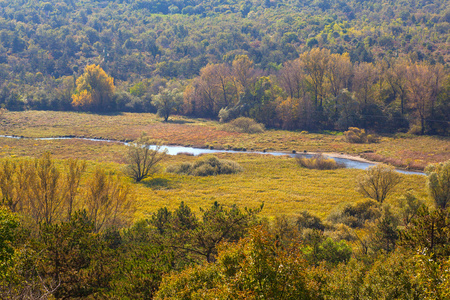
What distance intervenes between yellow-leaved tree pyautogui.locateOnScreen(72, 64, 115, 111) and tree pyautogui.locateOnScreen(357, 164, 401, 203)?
8760 cm

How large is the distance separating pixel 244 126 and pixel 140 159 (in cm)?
4148

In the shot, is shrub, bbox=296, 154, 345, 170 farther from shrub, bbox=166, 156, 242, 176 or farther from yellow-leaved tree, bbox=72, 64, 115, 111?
yellow-leaved tree, bbox=72, 64, 115, 111

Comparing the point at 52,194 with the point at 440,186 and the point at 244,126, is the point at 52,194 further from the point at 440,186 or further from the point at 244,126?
the point at 244,126

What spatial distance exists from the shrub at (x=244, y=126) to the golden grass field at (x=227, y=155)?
2702 mm

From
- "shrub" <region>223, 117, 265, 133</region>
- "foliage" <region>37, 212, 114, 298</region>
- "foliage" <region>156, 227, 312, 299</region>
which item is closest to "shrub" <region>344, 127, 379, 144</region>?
"shrub" <region>223, 117, 265, 133</region>

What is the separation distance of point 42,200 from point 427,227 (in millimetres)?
19369

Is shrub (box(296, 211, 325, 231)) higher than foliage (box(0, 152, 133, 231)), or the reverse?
foliage (box(0, 152, 133, 231))

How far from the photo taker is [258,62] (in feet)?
429

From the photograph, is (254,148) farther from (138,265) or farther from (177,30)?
(177,30)

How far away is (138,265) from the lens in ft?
38.5

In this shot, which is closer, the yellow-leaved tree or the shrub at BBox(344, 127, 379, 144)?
the shrub at BBox(344, 127, 379, 144)

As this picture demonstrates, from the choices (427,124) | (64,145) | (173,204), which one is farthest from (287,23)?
(173,204)

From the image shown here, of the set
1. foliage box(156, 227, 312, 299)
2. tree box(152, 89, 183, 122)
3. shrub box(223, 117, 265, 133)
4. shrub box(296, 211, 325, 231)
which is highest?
tree box(152, 89, 183, 122)

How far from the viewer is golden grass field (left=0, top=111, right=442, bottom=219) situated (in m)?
32.7
